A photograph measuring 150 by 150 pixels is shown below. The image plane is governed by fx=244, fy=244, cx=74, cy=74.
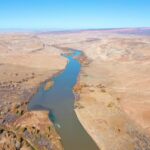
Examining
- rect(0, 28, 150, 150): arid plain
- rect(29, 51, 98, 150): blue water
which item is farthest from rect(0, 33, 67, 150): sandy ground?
rect(29, 51, 98, 150): blue water

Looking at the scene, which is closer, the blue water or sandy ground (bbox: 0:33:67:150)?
sandy ground (bbox: 0:33:67:150)

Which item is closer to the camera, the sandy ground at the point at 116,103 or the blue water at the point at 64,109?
the blue water at the point at 64,109

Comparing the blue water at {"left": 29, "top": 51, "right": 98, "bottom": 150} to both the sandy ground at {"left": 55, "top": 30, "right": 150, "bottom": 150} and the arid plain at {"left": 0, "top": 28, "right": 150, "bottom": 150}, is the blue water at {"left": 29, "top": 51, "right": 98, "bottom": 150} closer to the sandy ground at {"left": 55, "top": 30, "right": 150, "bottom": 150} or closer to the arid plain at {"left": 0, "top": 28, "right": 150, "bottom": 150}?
the arid plain at {"left": 0, "top": 28, "right": 150, "bottom": 150}

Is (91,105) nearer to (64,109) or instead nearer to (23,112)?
(64,109)

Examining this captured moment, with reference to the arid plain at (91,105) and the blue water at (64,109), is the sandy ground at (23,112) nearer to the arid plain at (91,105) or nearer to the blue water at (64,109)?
the arid plain at (91,105)

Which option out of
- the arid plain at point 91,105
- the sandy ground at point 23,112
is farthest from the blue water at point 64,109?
the sandy ground at point 23,112

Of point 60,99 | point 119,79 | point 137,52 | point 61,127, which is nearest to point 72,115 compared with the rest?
point 61,127

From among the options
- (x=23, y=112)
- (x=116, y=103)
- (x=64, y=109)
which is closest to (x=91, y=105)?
(x=116, y=103)

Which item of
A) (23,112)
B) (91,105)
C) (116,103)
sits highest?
(23,112)
